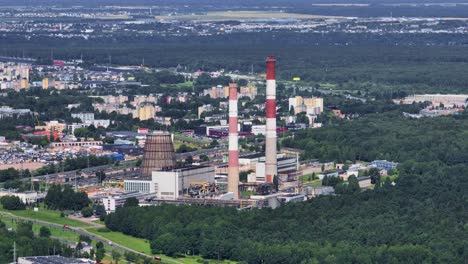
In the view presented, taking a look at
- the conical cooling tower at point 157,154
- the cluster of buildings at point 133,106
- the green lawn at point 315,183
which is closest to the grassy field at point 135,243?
the conical cooling tower at point 157,154

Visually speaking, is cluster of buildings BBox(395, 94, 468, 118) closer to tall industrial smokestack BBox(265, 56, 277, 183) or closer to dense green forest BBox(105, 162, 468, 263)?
tall industrial smokestack BBox(265, 56, 277, 183)

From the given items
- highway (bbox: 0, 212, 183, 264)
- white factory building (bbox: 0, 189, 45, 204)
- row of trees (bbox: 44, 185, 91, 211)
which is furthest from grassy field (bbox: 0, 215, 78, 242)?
white factory building (bbox: 0, 189, 45, 204)

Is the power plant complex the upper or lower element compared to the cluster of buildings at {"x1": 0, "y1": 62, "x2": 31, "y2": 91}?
upper

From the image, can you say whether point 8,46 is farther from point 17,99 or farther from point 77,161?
point 77,161

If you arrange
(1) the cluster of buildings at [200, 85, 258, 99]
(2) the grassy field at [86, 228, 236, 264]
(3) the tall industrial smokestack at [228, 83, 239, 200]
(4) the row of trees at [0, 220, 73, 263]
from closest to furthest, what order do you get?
(4) the row of trees at [0, 220, 73, 263] < (2) the grassy field at [86, 228, 236, 264] < (3) the tall industrial smokestack at [228, 83, 239, 200] < (1) the cluster of buildings at [200, 85, 258, 99]

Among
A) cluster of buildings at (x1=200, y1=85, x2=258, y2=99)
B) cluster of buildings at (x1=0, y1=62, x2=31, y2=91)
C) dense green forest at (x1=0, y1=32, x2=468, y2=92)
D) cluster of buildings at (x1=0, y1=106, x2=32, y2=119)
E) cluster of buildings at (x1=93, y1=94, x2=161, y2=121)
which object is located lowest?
dense green forest at (x1=0, y1=32, x2=468, y2=92)

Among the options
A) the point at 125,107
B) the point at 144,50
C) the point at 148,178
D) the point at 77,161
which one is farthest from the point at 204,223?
the point at 144,50

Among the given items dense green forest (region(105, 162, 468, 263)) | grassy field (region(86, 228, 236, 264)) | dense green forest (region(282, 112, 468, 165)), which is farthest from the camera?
dense green forest (region(282, 112, 468, 165))
